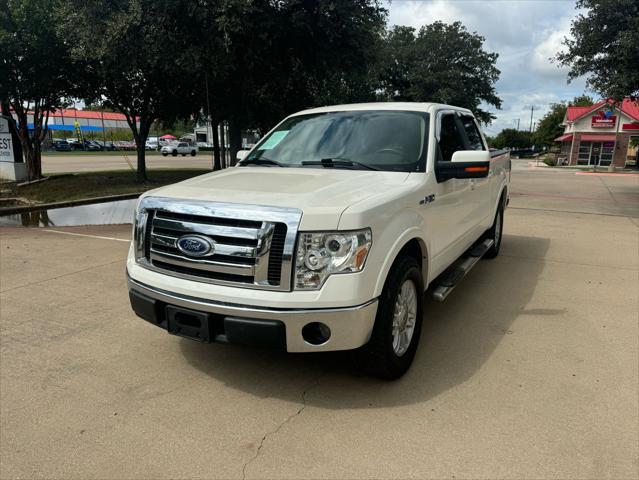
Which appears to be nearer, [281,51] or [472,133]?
[472,133]

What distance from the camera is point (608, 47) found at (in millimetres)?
14516

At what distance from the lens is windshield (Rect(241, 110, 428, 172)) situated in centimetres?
401

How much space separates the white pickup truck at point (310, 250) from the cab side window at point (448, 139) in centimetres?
15

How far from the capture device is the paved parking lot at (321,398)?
263 cm

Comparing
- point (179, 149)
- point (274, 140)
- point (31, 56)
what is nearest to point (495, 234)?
point (274, 140)

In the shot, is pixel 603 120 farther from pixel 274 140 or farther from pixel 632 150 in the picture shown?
pixel 274 140

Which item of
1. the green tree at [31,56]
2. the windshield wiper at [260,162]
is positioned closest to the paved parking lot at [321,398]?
the windshield wiper at [260,162]

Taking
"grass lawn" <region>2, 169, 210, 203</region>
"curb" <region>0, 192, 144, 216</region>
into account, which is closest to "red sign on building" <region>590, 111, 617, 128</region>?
"grass lawn" <region>2, 169, 210, 203</region>

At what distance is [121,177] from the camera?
64.8 feet

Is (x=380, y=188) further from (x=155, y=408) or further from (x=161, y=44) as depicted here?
(x=161, y=44)

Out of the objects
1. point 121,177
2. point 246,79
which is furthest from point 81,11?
point 121,177

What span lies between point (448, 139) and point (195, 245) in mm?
2641

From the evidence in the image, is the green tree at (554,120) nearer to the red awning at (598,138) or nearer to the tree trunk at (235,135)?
the red awning at (598,138)

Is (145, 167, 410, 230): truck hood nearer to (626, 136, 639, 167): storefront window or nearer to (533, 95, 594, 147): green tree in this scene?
(626, 136, 639, 167): storefront window
